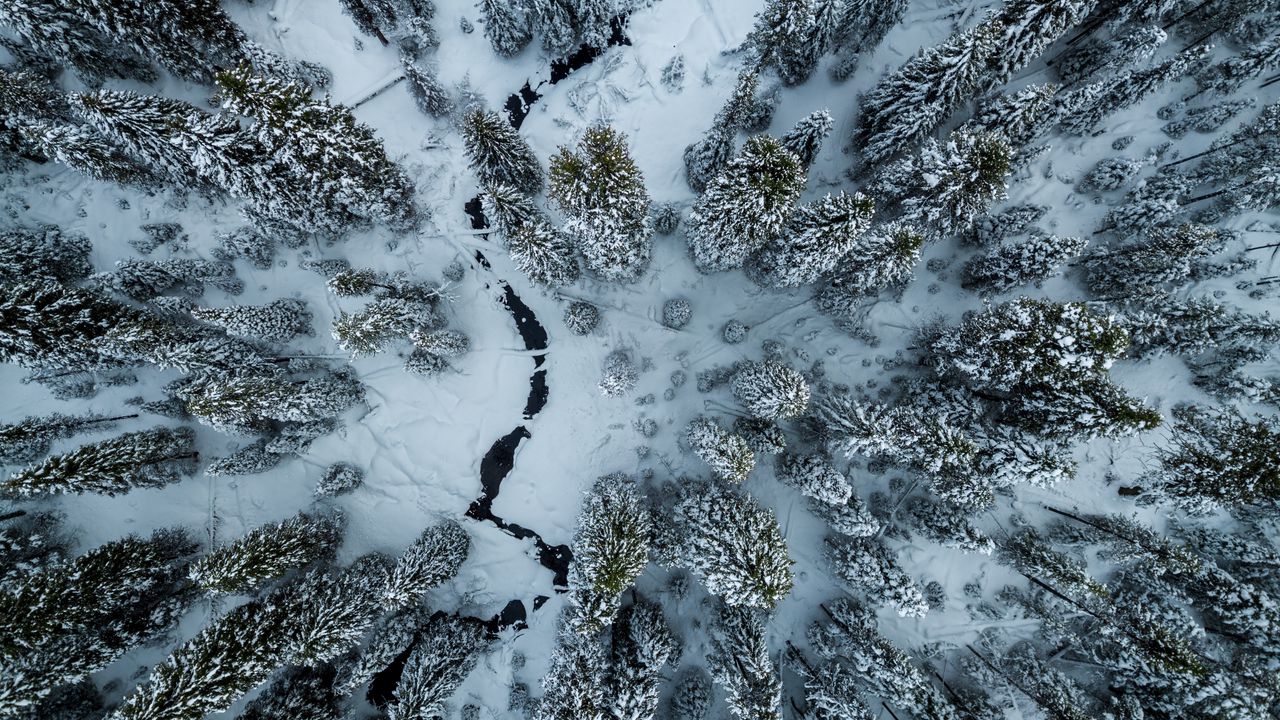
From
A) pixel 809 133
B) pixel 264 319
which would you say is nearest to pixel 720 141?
pixel 809 133

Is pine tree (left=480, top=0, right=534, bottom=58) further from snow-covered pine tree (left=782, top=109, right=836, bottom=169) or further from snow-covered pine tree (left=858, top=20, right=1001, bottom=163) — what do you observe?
snow-covered pine tree (left=858, top=20, right=1001, bottom=163)

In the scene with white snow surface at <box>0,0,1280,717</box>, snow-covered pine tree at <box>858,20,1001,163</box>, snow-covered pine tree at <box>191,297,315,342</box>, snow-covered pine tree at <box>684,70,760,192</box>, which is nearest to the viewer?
snow-covered pine tree at <box>858,20,1001,163</box>

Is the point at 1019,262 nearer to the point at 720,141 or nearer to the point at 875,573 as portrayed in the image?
the point at 720,141

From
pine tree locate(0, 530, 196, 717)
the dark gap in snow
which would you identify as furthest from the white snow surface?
pine tree locate(0, 530, 196, 717)

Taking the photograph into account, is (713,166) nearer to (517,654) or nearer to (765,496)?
(765,496)

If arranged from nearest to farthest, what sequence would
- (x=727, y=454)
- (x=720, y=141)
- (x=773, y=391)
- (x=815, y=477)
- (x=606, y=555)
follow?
1. (x=606, y=555)
2. (x=727, y=454)
3. (x=773, y=391)
4. (x=815, y=477)
5. (x=720, y=141)

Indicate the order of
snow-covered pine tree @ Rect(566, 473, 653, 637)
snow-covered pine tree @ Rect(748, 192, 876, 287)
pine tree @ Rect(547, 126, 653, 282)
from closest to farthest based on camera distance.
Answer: pine tree @ Rect(547, 126, 653, 282)
snow-covered pine tree @ Rect(748, 192, 876, 287)
snow-covered pine tree @ Rect(566, 473, 653, 637)

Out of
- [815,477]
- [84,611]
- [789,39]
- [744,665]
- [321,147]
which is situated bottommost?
[84,611]
